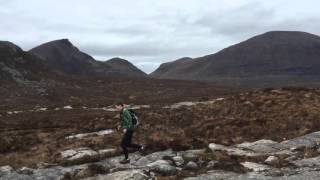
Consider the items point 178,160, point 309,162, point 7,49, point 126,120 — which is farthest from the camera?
point 7,49

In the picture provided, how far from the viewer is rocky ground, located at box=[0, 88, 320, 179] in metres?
28.3

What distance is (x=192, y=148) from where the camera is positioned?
114ft

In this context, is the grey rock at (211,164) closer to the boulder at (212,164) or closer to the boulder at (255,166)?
the boulder at (212,164)

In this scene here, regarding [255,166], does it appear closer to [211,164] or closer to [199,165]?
[211,164]

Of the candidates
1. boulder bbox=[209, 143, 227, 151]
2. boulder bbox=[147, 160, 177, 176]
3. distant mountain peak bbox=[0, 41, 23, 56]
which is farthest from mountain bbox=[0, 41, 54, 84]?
boulder bbox=[147, 160, 177, 176]

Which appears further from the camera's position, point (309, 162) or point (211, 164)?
point (211, 164)

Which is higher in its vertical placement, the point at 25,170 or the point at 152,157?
the point at 152,157

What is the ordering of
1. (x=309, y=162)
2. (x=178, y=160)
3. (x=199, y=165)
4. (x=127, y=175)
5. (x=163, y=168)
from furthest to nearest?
(x=178, y=160) → (x=199, y=165) → (x=309, y=162) → (x=163, y=168) → (x=127, y=175)

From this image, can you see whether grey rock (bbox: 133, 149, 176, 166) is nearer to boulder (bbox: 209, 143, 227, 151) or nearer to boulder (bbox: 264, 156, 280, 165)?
boulder (bbox: 209, 143, 227, 151)

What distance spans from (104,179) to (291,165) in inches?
362

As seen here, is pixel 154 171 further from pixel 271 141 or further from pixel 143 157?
pixel 271 141

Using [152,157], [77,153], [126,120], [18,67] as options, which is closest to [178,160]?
[152,157]

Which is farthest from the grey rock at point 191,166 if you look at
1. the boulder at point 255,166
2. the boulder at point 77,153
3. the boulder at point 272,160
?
the boulder at point 77,153

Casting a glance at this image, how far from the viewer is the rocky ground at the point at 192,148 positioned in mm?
28344
